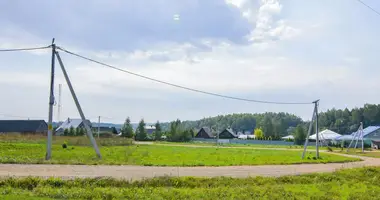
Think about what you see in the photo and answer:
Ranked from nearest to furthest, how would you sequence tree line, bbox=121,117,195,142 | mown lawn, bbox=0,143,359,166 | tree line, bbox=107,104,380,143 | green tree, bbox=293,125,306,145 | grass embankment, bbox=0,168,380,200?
grass embankment, bbox=0,168,380,200 → mown lawn, bbox=0,143,359,166 → green tree, bbox=293,125,306,145 → tree line, bbox=121,117,195,142 → tree line, bbox=107,104,380,143

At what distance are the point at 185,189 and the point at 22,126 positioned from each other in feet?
329

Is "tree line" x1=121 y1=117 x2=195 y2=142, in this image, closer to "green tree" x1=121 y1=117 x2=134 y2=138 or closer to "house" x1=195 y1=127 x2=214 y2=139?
"green tree" x1=121 y1=117 x2=134 y2=138

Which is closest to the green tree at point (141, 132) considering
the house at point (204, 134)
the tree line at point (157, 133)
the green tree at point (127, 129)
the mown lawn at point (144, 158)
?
the tree line at point (157, 133)

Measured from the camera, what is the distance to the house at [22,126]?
103 meters

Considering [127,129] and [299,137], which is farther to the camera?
[127,129]

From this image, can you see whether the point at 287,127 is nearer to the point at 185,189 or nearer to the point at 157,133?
the point at 157,133

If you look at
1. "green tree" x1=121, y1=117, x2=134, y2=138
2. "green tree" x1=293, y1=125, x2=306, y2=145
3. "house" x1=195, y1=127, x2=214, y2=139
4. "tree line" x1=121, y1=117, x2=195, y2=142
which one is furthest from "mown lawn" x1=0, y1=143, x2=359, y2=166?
"house" x1=195, y1=127, x2=214, y2=139

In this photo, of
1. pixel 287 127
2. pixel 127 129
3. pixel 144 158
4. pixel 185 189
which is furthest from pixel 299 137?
pixel 287 127

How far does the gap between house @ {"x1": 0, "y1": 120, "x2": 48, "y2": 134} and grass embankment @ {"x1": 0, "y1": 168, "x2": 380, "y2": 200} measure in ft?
313

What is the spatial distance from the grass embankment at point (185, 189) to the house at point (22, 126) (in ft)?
313

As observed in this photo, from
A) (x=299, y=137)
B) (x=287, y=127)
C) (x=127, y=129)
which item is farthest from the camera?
(x=287, y=127)

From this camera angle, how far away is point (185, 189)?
13.4 m

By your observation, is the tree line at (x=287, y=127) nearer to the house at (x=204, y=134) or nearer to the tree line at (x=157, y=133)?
the tree line at (x=157, y=133)

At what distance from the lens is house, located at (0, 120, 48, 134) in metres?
103
